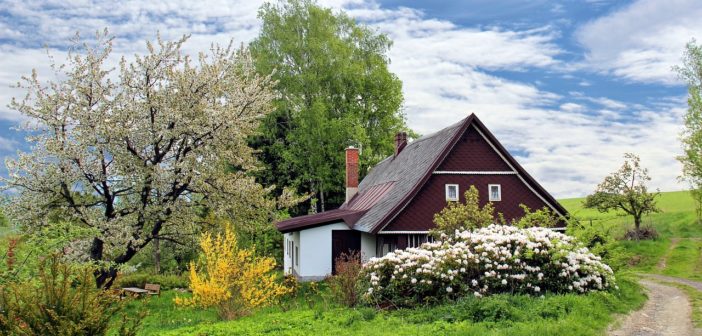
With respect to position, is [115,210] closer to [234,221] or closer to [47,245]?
[234,221]

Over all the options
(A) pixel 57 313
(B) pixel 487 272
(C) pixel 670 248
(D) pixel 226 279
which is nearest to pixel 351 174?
(C) pixel 670 248

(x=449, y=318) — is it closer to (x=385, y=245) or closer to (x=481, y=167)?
(x=385, y=245)

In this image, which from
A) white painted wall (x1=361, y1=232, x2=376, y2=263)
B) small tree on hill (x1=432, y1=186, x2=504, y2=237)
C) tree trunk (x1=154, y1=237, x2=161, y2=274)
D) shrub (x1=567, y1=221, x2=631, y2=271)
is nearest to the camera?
shrub (x1=567, y1=221, x2=631, y2=271)

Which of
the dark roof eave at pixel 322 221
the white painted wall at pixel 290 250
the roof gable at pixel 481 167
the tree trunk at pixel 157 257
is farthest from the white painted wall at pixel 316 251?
the tree trunk at pixel 157 257

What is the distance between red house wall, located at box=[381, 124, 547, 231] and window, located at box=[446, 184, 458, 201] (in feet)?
0.43

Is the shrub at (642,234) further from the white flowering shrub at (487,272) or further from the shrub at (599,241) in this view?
the white flowering shrub at (487,272)

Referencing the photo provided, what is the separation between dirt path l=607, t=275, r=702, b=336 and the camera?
11945mm

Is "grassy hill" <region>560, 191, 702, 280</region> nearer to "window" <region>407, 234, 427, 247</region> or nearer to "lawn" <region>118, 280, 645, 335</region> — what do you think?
"window" <region>407, 234, 427, 247</region>

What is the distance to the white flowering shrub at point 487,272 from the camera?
14.1 metres

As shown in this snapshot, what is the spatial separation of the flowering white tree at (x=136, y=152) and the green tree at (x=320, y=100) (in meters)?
18.3

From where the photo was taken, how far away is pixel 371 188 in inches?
1246

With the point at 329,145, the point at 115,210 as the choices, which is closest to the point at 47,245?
the point at 115,210

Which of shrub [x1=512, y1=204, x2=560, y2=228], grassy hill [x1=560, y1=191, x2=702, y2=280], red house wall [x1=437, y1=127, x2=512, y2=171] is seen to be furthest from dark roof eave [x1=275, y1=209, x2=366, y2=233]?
grassy hill [x1=560, y1=191, x2=702, y2=280]

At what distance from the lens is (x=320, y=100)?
38.9 meters
